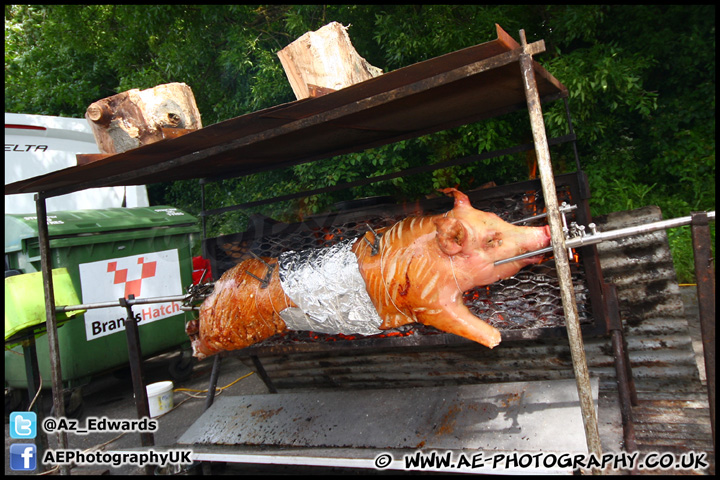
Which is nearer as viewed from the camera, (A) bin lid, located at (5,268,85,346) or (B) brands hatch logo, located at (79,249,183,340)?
(A) bin lid, located at (5,268,85,346)

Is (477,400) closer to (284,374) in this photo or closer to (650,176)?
(284,374)

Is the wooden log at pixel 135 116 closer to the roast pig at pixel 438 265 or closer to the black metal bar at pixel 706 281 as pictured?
the roast pig at pixel 438 265

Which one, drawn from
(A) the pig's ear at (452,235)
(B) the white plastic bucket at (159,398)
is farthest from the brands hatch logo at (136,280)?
(A) the pig's ear at (452,235)

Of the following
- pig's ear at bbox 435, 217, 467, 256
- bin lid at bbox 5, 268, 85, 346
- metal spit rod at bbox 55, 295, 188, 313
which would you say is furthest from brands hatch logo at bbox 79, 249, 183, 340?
pig's ear at bbox 435, 217, 467, 256

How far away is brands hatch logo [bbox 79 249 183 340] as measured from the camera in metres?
5.39

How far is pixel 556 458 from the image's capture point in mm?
2459

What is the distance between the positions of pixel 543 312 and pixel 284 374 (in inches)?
96.7

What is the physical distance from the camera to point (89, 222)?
5590 millimetres

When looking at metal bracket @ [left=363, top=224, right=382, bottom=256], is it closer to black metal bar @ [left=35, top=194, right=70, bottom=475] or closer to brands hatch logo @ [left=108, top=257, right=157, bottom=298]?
black metal bar @ [left=35, top=194, right=70, bottom=475]

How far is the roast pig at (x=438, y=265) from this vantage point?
2.55 meters

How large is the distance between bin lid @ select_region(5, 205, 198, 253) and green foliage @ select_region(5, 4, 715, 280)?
191 centimetres

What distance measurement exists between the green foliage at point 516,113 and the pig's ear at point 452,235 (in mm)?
3895

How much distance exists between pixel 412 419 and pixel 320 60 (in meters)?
2.39

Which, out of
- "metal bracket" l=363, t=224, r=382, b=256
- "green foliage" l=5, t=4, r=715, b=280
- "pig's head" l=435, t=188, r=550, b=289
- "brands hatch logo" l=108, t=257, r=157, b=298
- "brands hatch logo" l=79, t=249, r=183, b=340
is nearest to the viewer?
"pig's head" l=435, t=188, r=550, b=289
